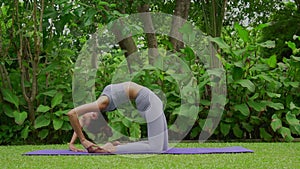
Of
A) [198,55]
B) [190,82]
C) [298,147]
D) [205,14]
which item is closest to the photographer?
[298,147]

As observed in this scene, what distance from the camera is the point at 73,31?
7027 mm

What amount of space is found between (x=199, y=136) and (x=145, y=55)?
1710 millimetres

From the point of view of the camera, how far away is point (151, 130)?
4.66 m

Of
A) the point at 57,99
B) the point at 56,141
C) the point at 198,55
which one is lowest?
the point at 56,141

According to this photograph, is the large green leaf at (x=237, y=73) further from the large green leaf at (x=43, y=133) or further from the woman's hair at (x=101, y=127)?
the large green leaf at (x=43, y=133)

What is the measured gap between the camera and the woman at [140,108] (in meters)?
4.32

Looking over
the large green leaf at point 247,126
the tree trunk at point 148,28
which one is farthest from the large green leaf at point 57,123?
the tree trunk at point 148,28

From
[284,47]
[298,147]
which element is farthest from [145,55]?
[284,47]

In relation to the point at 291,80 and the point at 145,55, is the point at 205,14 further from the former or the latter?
the point at 291,80

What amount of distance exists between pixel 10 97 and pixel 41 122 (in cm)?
46

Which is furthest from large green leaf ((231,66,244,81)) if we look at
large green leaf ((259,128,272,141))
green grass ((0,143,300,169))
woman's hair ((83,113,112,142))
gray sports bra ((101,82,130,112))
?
gray sports bra ((101,82,130,112))

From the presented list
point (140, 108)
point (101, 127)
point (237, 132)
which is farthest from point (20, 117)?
point (237, 132)

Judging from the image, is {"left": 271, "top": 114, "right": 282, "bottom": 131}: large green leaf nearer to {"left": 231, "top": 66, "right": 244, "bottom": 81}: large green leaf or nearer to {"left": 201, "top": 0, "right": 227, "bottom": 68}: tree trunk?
{"left": 231, "top": 66, "right": 244, "bottom": 81}: large green leaf

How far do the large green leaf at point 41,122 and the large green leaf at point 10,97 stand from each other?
0.28 metres
